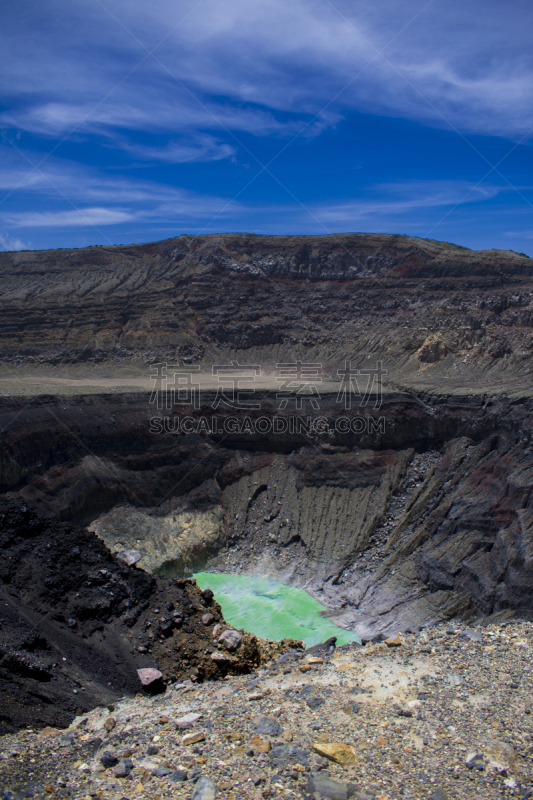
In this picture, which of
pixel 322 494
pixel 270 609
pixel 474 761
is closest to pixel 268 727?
pixel 474 761

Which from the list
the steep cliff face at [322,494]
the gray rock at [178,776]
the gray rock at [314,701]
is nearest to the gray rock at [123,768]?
the gray rock at [178,776]

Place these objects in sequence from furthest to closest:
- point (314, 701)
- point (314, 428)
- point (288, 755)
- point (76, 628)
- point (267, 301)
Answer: point (267, 301), point (314, 428), point (76, 628), point (314, 701), point (288, 755)

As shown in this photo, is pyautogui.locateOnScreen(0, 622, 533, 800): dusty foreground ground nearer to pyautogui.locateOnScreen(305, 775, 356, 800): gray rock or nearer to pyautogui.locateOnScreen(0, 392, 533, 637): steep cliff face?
pyautogui.locateOnScreen(305, 775, 356, 800): gray rock

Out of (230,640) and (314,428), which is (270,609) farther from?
(314,428)

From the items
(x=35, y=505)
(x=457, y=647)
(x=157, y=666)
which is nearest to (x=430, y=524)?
(x=457, y=647)

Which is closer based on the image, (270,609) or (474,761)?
(474,761)

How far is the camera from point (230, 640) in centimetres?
1241

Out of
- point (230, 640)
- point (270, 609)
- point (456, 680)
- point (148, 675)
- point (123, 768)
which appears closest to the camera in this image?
point (123, 768)

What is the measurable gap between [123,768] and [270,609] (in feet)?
48.1

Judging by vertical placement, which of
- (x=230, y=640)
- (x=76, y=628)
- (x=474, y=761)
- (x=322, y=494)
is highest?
(x=474, y=761)

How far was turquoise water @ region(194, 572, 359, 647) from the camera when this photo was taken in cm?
1928

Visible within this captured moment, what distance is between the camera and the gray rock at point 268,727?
7785 millimetres

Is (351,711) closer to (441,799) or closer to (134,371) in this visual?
(441,799)

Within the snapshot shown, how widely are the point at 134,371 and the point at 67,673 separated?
33748 millimetres
